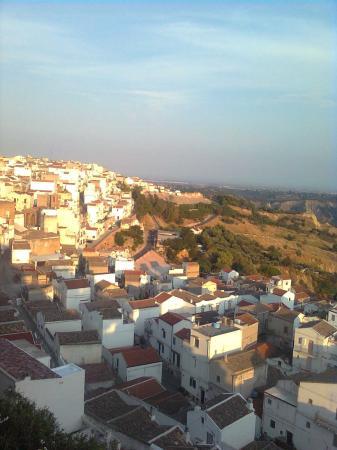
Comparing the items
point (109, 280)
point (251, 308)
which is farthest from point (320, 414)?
point (109, 280)

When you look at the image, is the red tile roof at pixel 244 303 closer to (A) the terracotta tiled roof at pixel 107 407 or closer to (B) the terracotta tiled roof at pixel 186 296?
(B) the terracotta tiled roof at pixel 186 296

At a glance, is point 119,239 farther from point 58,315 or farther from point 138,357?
point 138,357

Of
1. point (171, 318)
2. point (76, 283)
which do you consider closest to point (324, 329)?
point (171, 318)

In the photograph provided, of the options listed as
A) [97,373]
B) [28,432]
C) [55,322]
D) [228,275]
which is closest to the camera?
[28,432]

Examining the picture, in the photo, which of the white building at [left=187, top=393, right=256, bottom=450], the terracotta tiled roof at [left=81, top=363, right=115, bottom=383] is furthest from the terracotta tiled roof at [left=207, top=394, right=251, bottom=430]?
the terracotta tiled roof at [left=81, top=363, right=115, bottom=383]

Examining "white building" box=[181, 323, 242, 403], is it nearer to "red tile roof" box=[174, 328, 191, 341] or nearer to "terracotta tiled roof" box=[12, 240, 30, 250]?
"red tile roof" box=[174, 328, 191, 341]

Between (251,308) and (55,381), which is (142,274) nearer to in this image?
(251,308)
